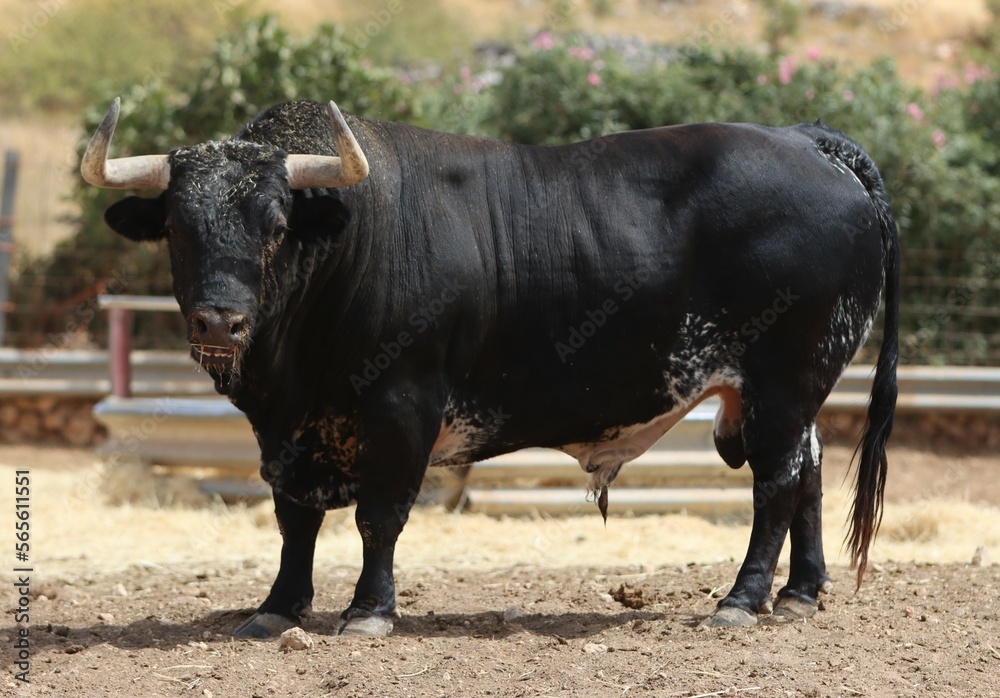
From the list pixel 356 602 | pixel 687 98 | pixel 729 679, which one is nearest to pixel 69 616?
pixel 356 602

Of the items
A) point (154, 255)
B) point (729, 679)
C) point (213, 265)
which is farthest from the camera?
point (154, 255)

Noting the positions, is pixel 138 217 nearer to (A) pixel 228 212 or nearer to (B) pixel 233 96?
(A) pixel 228 212

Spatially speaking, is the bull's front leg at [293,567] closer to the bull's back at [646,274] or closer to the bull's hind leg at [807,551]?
the bull's back at [646,274]

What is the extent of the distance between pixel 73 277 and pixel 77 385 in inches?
69.0

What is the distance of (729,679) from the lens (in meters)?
4.15

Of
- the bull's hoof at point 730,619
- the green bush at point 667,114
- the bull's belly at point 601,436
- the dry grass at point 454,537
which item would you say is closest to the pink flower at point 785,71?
the green bush at point 667,114

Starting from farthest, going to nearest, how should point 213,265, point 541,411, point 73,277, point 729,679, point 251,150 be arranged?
point 73,277, point 541,411, point 251,150, point 213,265, point 729,679

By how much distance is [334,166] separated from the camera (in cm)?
466

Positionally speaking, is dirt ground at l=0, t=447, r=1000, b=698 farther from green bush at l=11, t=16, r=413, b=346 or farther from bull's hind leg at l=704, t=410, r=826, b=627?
green bush at l=11, t=16, r=413, b=346

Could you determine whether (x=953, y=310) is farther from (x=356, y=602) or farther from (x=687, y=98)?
(x=356, y=602)

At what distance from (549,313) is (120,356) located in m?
4.79

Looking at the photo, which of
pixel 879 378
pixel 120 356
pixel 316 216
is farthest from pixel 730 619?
pixel 120 356

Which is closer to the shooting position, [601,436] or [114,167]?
[114,167]

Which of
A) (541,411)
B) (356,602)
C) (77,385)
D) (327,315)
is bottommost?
(77,385)
